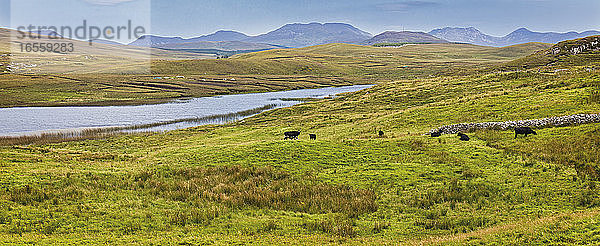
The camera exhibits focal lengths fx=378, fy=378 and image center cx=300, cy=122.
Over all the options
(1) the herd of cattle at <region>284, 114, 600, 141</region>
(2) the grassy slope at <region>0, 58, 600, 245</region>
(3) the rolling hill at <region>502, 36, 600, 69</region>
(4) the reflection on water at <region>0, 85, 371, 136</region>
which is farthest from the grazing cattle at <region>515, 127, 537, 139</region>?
(3) the rolling hill at <region>502, 36, 600, 69</region>

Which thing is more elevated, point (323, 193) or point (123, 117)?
point (323, 193)

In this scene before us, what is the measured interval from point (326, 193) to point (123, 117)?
3054 inches

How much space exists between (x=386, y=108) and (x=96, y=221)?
57.6 meters

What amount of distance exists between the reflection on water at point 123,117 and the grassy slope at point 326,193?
43.2 metres

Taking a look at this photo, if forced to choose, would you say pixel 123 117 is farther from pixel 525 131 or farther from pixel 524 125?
pixel 525 131

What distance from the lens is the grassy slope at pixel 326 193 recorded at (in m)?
14.9

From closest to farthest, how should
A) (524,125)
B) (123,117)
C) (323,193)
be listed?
(323,193) < (524,125) < (123,117)

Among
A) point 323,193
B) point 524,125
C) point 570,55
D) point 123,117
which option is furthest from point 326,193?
point 570,55

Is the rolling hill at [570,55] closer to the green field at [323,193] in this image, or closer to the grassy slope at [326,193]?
the grassy slope at [326,193]

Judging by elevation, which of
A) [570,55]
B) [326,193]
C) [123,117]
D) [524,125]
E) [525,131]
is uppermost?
[570,55]

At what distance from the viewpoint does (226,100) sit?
12094 centimetres

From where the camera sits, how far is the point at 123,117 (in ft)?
281

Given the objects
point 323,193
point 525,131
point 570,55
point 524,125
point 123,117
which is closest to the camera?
point 323,193

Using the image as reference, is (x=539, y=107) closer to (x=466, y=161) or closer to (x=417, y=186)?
(x=466, y=161)
